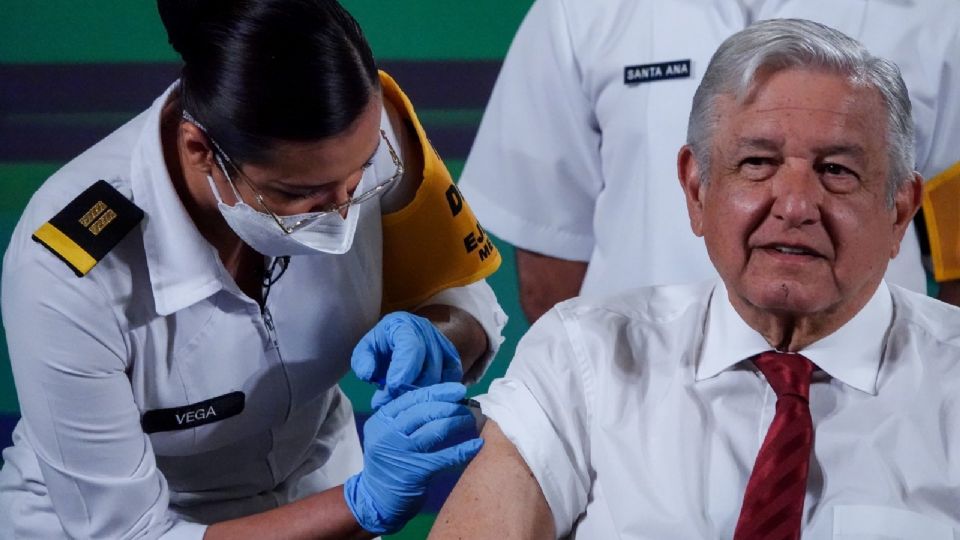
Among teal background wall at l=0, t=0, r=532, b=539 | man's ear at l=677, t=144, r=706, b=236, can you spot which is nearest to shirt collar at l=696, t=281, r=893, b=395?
man's ear at l=677, t=144, r=706, b=236

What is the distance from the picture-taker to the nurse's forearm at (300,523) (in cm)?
175

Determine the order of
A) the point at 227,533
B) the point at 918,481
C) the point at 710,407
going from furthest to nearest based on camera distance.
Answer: the point at 227,533 < the point at 710,407 < the point at 918,481

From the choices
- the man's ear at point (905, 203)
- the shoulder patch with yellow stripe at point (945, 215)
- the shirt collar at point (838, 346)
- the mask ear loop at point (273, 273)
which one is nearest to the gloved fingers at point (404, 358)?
the mask ear loop at point (273, 273)

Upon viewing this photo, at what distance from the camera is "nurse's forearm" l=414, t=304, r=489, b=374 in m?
1.98

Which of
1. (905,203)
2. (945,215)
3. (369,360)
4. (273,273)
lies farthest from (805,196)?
(273,273)

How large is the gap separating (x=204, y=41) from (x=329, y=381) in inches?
24.2

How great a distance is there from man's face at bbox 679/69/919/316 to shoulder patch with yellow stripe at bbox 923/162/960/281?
1.22 feet

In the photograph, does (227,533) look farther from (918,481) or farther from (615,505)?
(918,481)

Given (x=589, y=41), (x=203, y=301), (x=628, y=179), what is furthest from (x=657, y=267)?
(x=203, y=301)

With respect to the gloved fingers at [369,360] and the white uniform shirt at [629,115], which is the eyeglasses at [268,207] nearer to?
the gloved fingers at [369,360]

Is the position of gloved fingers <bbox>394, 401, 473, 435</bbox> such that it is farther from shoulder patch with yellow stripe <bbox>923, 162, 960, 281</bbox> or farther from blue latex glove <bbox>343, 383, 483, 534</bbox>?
shoulder patch with yellow stripe <bbox>923, 162, 960, 281</bbox>

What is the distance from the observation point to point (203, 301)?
1779mm

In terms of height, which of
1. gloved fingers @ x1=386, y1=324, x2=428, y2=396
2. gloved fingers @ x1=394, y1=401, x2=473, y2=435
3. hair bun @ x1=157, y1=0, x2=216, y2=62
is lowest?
gloved fingers @ x1=394, y1=401, x2=473, y2=435

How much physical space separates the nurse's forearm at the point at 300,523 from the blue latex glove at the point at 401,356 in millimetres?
153
